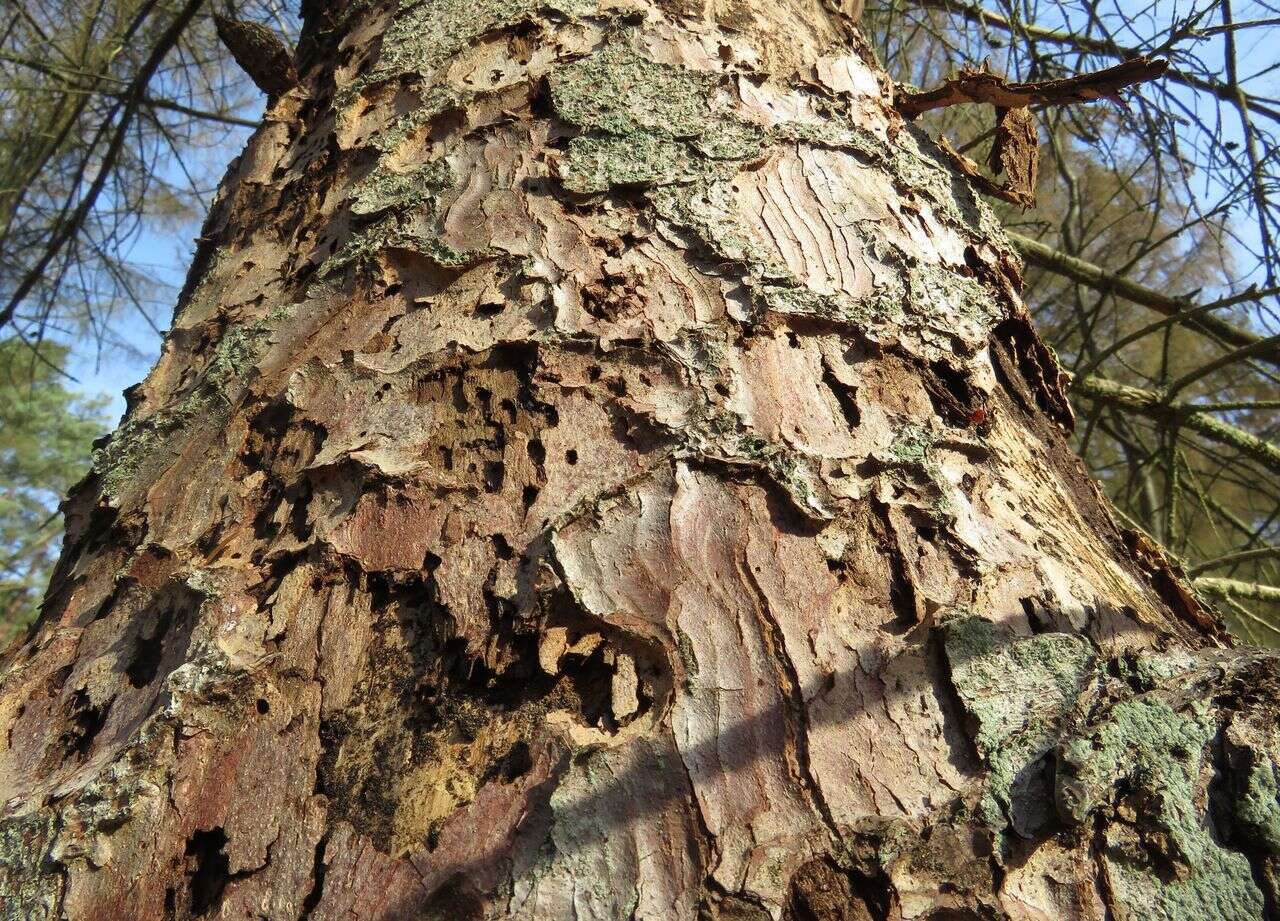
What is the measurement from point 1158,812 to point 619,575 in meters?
0.44

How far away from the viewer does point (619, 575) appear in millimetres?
793

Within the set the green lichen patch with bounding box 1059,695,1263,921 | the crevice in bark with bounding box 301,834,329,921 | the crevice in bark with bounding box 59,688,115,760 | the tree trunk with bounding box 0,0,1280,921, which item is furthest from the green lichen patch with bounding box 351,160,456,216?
the green lichen patch with bounding box 1059,695,1263,921

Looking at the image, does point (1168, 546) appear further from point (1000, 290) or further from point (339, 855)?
point (339, 855)

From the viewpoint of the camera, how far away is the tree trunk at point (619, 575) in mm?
671

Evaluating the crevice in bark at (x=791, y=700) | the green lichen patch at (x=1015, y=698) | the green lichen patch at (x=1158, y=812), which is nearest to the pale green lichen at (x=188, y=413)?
the crevice in bark at (x=791, y=700)

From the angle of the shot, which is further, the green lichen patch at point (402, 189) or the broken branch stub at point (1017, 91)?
the broken branch stub at point (1017, 91)

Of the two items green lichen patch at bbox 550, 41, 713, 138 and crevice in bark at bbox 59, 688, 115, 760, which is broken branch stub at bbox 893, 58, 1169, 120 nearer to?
green lichen patch at bbox 550, 41, 713, 138

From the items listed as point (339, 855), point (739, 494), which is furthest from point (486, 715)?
point (739, 494)

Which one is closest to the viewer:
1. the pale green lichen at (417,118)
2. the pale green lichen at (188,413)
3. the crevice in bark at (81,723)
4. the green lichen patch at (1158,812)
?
the green lichen patch at (1158,812)

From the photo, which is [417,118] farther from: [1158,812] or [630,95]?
[1158,812]

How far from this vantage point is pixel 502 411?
0.93m

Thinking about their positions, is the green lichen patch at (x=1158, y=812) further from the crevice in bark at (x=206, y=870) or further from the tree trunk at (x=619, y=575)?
the crevice in bark at (x=206, y=870)

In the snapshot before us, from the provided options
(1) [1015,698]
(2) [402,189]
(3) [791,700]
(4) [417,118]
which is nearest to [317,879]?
(3) [791,700]

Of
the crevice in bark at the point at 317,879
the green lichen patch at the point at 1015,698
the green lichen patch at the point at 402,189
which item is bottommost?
the green lichen patch at the point at 1015,698
